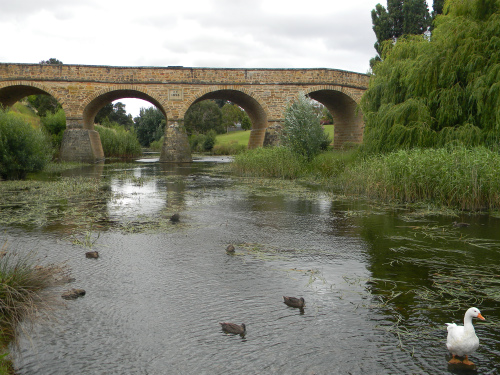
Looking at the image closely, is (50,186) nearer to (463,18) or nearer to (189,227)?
(189,227)

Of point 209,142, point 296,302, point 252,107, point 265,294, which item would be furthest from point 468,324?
point 209,142

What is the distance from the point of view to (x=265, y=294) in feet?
16.0

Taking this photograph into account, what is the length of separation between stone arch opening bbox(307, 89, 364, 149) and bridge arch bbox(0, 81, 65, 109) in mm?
16432

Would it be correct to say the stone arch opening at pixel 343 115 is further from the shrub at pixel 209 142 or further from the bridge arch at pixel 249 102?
the shrub at pixel 209 142

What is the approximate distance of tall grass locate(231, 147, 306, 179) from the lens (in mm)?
18641

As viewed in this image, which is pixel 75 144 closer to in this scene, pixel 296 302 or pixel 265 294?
pixel 265 294

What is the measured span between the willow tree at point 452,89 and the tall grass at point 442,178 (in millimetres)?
907

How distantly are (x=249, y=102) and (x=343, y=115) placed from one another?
7.18 m

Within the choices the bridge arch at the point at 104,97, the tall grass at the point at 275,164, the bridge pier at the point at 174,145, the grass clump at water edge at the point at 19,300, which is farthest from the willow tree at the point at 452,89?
the bridge arch at the point at 104,97

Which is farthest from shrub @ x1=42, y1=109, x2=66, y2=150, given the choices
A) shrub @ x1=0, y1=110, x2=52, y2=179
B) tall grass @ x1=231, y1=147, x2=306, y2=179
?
tall grass @ x1=231, y1=147, x2=306, y2=179

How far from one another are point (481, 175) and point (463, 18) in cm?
587

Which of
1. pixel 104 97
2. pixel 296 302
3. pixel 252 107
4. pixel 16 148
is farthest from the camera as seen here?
pixel 252 107

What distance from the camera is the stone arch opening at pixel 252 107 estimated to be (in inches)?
1257

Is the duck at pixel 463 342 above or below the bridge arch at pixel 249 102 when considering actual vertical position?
below
